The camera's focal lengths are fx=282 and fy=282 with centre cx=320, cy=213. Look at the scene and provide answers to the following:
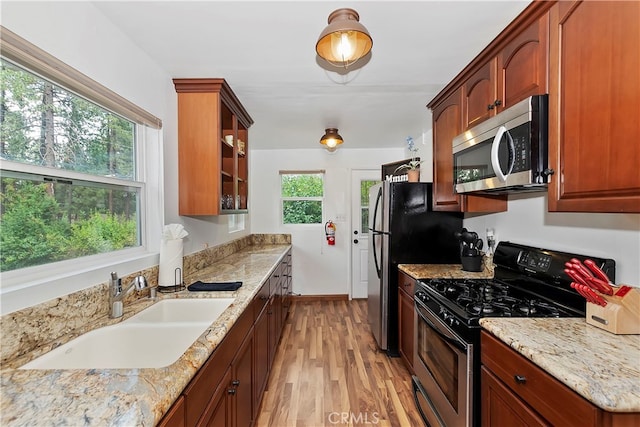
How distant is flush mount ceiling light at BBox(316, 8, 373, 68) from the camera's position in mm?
1264

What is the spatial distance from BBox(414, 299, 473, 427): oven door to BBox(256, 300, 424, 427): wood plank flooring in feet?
0.85

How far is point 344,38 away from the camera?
1363 mm

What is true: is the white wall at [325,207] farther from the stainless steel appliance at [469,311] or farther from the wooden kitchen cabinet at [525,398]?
the wooden kitchen cabinet at [525,398]

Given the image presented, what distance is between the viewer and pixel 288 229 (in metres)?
4.47

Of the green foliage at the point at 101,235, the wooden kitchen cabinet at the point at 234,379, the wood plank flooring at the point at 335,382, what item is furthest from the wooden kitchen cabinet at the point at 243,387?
the green foliage at the point at 101,235

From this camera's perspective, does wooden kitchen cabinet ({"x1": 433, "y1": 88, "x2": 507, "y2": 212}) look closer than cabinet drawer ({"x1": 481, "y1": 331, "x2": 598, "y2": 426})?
No

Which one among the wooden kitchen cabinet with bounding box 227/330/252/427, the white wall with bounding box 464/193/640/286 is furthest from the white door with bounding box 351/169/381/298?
the wooden kitchen cabinet with bounding box 227/330/252/427

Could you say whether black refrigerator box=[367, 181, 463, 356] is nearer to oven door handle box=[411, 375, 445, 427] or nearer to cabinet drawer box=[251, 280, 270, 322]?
oven door handle box=[411, 375, 445, 427]

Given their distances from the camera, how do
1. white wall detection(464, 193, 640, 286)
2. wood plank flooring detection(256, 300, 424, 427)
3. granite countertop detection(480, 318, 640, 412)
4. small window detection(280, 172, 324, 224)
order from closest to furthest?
granite countertop detection(480, 318, 640, 412), white wall detection(464, 193, 640, 286), wood plank flooring detection(256, 300, 424, 427), small window detection(280, 172, 324, 224)

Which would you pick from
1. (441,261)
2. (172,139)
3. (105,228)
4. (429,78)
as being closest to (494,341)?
(441,261)

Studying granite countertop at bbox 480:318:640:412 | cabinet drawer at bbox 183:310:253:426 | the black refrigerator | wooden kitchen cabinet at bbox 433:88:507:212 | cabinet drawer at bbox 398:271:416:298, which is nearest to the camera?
granite countertop at bbox 480:318:640:412

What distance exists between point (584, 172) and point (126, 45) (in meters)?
2.32

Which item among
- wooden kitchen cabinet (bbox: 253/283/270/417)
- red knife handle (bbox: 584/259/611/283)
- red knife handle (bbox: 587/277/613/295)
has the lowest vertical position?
wooden kitchen cabinet (bbox: 253/283/270/417)

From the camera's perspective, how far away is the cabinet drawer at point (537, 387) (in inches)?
32.7
